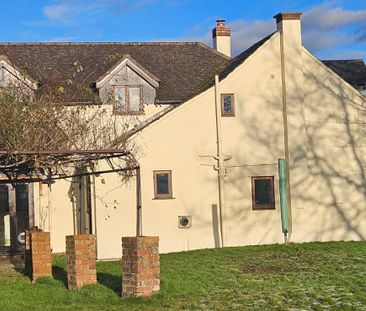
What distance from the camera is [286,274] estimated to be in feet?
46.7

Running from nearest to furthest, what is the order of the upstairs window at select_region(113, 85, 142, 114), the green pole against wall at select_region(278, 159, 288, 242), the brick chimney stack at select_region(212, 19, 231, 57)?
the green pole against wall at select_region(278, 159, 288, 242) < the upstairs window at select_region(113, 85, 142, 114) < the brick chimney stack at select_region(212, 19, 231, 57)

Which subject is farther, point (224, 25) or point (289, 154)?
point (224, 25)

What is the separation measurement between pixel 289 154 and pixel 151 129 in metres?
4.56

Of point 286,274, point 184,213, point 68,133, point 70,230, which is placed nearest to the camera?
point 68,133

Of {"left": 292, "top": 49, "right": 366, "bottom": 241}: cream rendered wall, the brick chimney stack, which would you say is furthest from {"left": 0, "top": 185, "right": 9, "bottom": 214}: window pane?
the brick chimney stack

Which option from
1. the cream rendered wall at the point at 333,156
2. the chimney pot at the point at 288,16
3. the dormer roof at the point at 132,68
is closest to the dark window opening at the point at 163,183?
the dormer roof at the point at 132,68

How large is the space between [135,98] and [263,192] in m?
5.69

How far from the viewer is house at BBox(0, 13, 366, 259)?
2138 centimetres

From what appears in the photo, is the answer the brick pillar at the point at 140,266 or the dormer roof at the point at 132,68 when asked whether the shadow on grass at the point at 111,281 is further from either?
the dormer roof at the point at 132,68

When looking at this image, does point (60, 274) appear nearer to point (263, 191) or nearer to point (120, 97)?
point (263, 191)

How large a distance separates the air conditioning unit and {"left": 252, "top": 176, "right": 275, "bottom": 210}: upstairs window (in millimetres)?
2173

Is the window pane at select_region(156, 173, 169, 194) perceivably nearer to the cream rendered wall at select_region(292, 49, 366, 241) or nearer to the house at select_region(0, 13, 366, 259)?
the house at select_region(0, 13, 366, 259)

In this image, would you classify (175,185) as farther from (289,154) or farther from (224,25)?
(224,25)

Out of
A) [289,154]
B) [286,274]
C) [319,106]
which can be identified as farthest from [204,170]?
[286,274]
